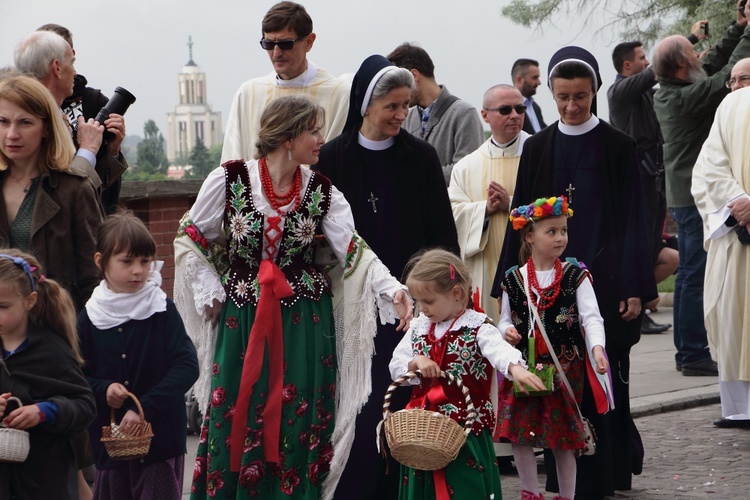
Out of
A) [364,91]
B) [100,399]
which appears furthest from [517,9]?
[100,399]

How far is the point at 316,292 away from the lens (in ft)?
19.2

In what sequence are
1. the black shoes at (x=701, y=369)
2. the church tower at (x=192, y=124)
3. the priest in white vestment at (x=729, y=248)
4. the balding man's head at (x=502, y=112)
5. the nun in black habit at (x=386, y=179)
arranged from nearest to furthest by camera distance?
the nun in black habit at (x=386, y=179), the balding man's head at (x=502, y=112), the priest in white vestment at (x=729, y=248), the black shoes at (x=701, y=369), the church tower at (x=192, y=124)

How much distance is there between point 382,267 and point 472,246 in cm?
167

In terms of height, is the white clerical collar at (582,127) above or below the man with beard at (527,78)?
below

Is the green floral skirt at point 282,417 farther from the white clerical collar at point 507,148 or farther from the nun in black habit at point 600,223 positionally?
the white clerical collar at point 507,148

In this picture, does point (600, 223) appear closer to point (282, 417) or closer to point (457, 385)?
point (457, 385)

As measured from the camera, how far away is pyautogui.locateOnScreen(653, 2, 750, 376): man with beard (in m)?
10.1

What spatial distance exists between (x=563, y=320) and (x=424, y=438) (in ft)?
5.02

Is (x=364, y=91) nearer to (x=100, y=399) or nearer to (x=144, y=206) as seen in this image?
(x=100, y=399)

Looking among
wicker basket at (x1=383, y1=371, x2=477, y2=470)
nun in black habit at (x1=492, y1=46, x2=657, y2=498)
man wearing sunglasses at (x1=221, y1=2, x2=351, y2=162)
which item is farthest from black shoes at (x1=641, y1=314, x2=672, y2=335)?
wicker basket at (x1=383, y1=371, x2=477, y2=470)

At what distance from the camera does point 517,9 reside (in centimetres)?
2227

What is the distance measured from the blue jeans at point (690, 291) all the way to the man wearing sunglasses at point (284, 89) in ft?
12.4

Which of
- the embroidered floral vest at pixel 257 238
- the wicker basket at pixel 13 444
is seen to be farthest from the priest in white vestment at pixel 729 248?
the wicker basket at pixel 13 444

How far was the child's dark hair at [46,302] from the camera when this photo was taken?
15.5ft
